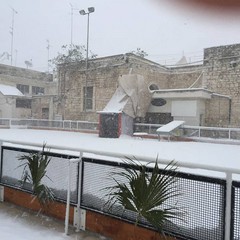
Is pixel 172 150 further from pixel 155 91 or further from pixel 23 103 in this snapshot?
pixel 23 103

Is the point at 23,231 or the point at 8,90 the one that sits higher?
the point at 8,90

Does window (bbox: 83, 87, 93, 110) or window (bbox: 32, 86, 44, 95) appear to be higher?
window (bbox: 32, 86, 44, 95)

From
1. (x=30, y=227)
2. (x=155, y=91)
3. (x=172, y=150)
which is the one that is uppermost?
(x=155, y=91)

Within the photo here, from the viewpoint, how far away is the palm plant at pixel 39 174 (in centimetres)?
416

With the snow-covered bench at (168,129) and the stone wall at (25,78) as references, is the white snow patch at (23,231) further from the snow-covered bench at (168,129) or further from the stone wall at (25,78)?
the stone wall at (25,78)

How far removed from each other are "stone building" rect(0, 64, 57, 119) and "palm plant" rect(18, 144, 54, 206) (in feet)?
81.0

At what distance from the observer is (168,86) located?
83.2ft

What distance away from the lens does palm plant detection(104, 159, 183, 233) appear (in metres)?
2.99

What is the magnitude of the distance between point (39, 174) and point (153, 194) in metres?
1.92

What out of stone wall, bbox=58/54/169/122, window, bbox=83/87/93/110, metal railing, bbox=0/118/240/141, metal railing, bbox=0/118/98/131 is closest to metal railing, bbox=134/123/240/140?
metal railing, bbox=0/118/240/141

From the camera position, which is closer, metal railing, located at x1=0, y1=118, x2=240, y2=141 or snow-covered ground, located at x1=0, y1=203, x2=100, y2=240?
snow-covered ground, located at x1=0, y1=203, x2=100, y2=240

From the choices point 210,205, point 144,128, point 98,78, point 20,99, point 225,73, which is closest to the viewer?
point 210,205

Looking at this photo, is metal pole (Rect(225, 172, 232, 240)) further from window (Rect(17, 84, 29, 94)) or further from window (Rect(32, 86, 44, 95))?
window (Rect(32, 86, 44, 95))

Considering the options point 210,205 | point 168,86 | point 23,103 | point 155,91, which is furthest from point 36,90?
point 210,205
